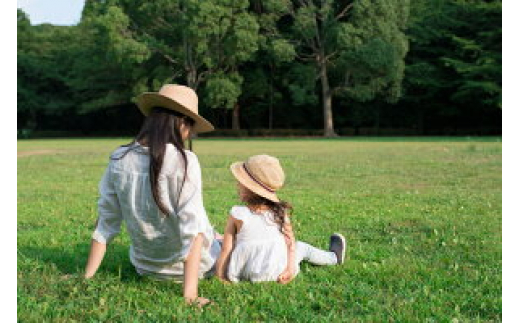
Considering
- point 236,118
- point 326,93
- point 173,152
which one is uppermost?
point 326,93

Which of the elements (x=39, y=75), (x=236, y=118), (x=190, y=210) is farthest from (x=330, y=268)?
(x=39, y=75)

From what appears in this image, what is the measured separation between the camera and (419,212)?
7391mm

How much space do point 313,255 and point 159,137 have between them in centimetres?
158

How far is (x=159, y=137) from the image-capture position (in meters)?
3.76

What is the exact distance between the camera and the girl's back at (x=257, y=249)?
424cm

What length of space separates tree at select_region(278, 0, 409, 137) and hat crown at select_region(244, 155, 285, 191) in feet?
112

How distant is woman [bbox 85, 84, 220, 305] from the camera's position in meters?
3.72

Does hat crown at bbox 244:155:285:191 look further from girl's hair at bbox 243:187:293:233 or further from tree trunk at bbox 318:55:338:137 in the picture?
tree trunk at bbox 318:55:338:137

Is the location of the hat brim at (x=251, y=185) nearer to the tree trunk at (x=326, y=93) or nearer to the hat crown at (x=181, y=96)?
the hat crown at (x=181, y=96)

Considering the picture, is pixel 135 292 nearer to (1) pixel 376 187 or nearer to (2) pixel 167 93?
(2) pixel 167 93

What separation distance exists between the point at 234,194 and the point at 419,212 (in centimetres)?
296

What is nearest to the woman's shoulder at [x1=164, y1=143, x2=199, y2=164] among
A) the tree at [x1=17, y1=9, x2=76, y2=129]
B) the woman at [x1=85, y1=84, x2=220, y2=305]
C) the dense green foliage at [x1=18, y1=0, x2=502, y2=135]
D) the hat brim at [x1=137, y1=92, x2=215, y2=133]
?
the woman at [x1=85, y1=84, x2=220, y2=305]

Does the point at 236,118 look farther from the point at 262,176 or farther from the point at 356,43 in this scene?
the point at 262,176
